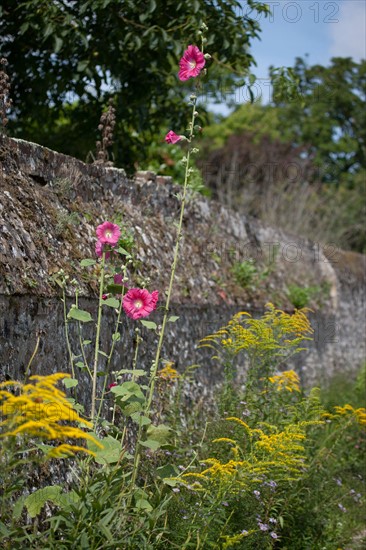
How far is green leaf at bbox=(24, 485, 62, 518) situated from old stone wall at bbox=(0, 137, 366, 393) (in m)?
0.61

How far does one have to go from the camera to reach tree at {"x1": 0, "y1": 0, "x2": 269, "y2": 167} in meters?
7.70

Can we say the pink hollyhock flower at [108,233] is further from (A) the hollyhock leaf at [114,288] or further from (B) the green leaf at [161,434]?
(B) the green leaf at [161,434]

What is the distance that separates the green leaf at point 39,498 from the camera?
136 inches

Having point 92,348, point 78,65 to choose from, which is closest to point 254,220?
point 78,65

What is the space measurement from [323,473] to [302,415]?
72 centimetres

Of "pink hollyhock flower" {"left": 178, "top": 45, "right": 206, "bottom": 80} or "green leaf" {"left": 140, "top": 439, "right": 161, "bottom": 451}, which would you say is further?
"pink hollyhock flower" {"left": 178, "top": 45, "right": 206, "bottom": 80}

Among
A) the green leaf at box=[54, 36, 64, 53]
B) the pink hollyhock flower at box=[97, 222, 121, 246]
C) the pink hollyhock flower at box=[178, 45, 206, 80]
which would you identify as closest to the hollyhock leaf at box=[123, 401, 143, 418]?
the pink hollyhock flower at box=[97, 222, 121, 246]

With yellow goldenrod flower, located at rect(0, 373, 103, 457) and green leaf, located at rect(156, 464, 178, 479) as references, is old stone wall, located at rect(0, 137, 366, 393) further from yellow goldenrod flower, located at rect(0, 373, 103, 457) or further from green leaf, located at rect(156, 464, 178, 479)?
yellow goldenrod flower, located at rect(0, 373, 103, 457)

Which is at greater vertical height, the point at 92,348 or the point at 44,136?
the point at 44,136

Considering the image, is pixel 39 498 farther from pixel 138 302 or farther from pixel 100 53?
pixel 100 53

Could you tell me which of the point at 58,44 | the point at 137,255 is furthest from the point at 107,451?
the point at 58,44

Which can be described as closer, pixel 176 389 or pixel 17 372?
pixel 17 372

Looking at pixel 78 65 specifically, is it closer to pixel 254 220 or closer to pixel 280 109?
pixel 254 220

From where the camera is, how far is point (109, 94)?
28.4ft
